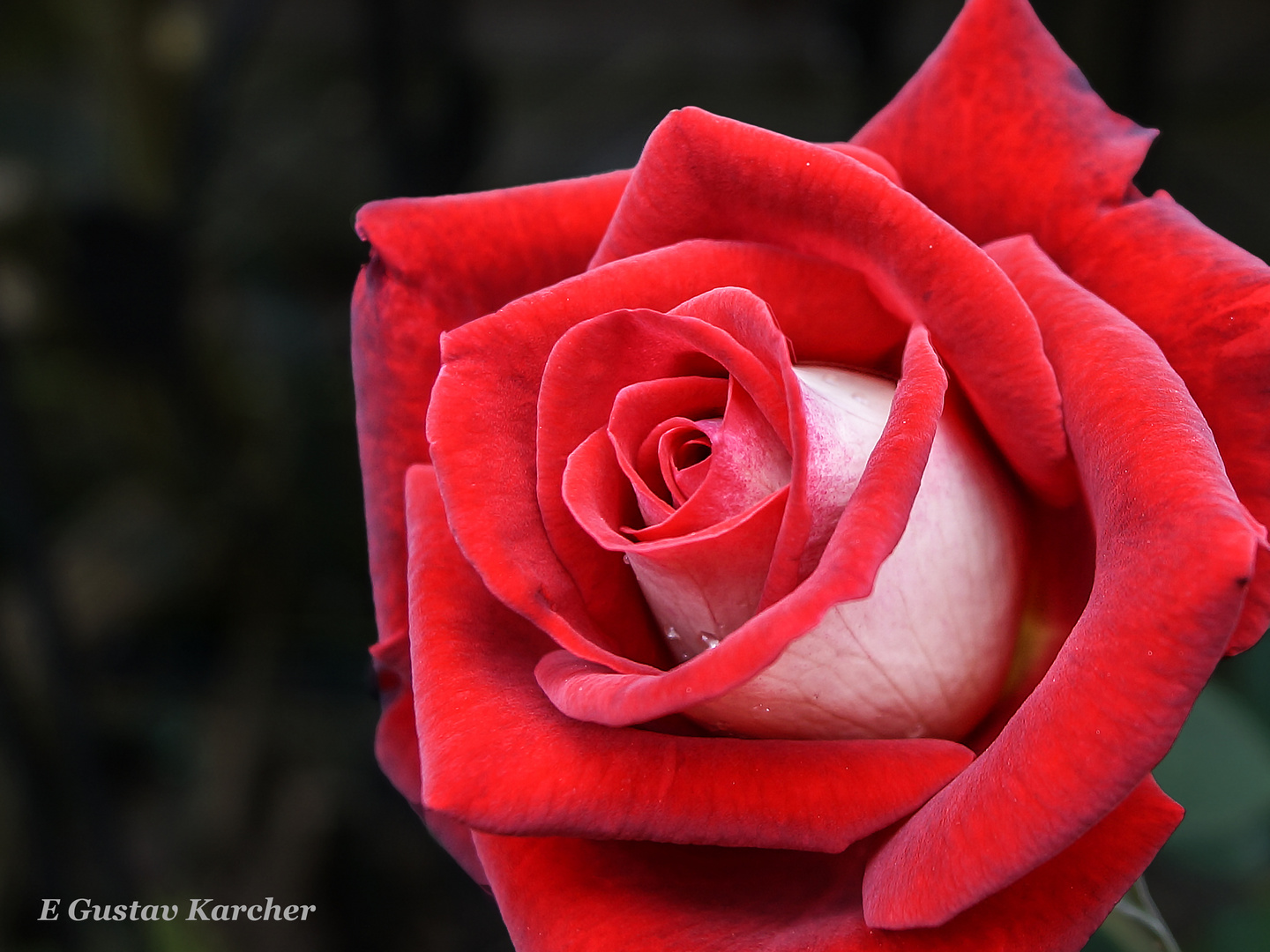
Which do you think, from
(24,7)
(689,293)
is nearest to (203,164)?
(24,7)

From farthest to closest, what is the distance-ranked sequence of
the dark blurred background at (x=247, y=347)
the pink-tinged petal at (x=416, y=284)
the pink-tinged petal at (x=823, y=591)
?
the dark blurred background at (x=247, y=347), the pink-tinged petal at (x=416, y=284), the pink-tinged petal at (x=823, y=591)


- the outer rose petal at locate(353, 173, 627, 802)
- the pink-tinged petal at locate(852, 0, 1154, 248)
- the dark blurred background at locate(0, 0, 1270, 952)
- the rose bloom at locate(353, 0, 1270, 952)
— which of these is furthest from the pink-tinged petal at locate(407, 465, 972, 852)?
the dark blurred background at locate(0, 0, 1270, 952)

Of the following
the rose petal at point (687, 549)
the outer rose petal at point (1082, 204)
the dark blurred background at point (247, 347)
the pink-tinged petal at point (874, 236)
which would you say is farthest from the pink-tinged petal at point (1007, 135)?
the dark blurred background at point (247, 347)

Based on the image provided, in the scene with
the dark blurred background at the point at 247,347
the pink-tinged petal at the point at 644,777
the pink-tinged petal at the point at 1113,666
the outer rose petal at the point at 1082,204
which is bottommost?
the dark blurred background at the point at 247,347

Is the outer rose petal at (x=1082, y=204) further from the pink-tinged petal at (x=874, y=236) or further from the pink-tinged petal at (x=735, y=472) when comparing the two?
the pink-tinged petal at (x=735, y=472)

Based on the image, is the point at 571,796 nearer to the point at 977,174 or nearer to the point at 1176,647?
the point at 1176,647

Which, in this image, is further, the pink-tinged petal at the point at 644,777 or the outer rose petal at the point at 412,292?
the outer rose petal at the point at 412,292

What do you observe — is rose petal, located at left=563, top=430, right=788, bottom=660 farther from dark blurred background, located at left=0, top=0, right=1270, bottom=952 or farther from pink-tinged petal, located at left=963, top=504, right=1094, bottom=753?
dark blurred background, located at left=0, top=0, right=1270, bottom=952
